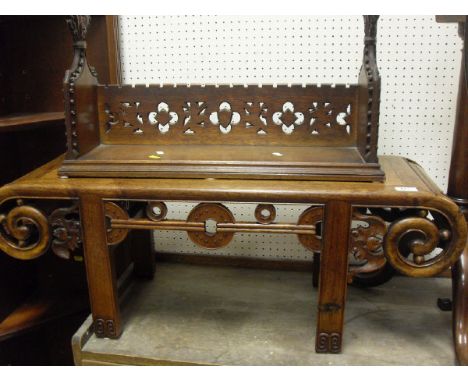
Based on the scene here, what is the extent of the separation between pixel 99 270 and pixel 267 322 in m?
0.53

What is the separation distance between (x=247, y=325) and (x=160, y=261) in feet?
1.93

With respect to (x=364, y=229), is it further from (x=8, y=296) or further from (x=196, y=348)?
(x=8, y=296)

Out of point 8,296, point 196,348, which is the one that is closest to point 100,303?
point 196,348

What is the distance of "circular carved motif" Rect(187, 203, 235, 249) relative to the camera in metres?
1.14

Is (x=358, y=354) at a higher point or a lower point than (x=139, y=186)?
lower

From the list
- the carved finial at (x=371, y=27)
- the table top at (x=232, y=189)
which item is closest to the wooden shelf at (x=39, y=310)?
the table top at (x=232, y=189)

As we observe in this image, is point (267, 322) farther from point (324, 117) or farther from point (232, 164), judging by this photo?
point (324, 117)

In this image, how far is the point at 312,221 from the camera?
1.11m

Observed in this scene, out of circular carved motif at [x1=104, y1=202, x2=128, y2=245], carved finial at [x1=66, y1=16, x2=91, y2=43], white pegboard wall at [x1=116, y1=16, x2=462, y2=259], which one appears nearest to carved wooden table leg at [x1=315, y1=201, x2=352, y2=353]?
circular carved motif at [x1=104, y1=202, x2=128, y2=245]

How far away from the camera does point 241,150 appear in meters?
1.32

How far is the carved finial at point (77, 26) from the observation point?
120 centimetres

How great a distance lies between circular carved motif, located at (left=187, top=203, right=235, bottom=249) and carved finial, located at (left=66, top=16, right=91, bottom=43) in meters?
0.57

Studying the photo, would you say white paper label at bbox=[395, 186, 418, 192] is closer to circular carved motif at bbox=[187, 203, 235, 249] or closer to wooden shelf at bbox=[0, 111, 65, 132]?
circular carved motif at bbox=[187, 203, 235, 249]

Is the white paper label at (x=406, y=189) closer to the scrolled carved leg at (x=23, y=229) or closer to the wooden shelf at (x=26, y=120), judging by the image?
the scrolled carved leg at (x=23, y=229)
